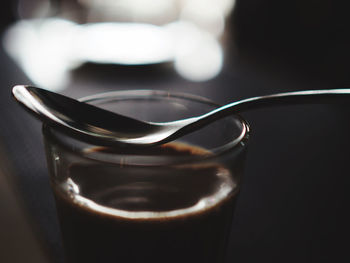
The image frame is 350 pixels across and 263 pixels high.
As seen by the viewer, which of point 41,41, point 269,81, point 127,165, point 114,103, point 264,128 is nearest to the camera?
point 127,165

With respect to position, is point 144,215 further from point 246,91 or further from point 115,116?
point 246,91

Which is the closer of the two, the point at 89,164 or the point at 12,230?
the point at 89,164

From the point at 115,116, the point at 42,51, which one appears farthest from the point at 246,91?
the point at 42,51

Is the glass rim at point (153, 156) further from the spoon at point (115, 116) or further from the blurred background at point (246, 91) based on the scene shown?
the blurred background at point (246, 91)

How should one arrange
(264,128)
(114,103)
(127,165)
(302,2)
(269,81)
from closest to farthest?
1. (127,165)
2. (114,103)
3. (264,128)
4. (269,81)
5. (302,2)

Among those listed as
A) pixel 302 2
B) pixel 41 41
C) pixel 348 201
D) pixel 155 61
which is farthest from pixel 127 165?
pixel 302 2

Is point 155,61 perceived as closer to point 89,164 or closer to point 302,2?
point 89,164
